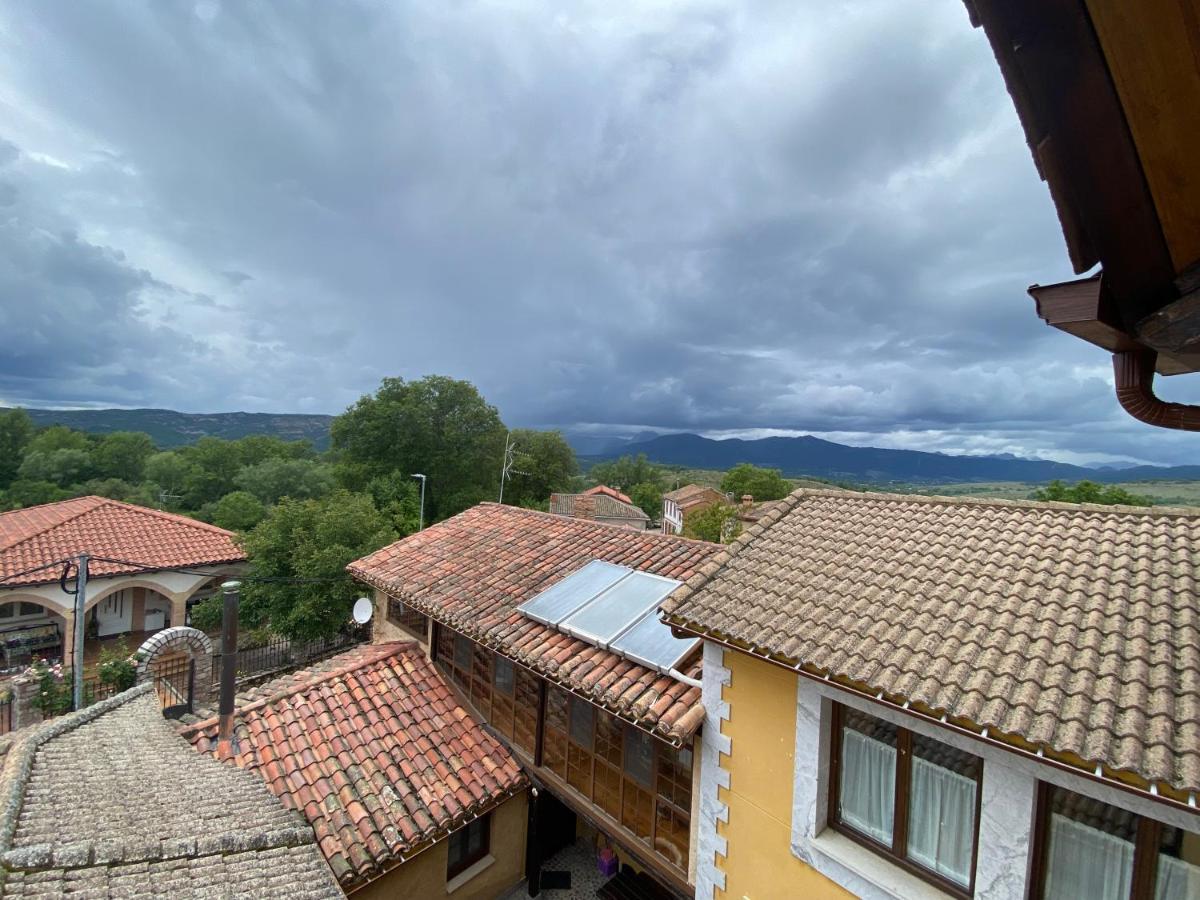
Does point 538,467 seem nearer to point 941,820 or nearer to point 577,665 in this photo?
point 577,665

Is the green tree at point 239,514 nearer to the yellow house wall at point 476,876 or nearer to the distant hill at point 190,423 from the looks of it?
the yellow house wall at point 476,876

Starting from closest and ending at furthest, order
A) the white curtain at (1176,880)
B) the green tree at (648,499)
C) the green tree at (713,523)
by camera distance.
→ the white curtain at (1176,880) < the green tree at (713,523) < the green tree at (648,499)

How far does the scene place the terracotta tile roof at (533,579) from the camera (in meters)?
6.28

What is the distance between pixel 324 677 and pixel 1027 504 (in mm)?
10911

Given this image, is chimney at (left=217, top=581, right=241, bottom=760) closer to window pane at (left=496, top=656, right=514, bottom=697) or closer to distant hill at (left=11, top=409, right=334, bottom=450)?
window pane at (left=496, top=656, right=514, bottom=697)

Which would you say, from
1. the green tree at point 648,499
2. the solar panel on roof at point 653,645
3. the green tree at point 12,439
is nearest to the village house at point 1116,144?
the solar panel on roof at point 653,645

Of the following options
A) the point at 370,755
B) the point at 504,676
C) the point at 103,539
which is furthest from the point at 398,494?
the point at 370,755

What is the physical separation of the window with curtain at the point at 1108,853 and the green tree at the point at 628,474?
296 ft

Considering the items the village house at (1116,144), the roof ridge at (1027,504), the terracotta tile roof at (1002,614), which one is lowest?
the terracotta tile roof at (1002,614)

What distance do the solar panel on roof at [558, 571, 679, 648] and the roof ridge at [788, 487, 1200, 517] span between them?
272 centimetres

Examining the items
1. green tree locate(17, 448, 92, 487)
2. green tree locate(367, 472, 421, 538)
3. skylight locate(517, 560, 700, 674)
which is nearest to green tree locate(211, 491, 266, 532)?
green tree locate(367, 472, 421, 538)

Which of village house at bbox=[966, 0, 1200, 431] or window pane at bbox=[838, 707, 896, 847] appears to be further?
window pane at bbox=[838, 707, 896, 847]

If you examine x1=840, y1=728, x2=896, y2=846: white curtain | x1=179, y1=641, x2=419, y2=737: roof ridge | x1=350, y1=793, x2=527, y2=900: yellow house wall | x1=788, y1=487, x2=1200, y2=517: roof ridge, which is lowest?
x1=350, y1=793, x2=527, y2=900: yellow house wall

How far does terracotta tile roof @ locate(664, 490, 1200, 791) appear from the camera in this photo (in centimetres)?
346
